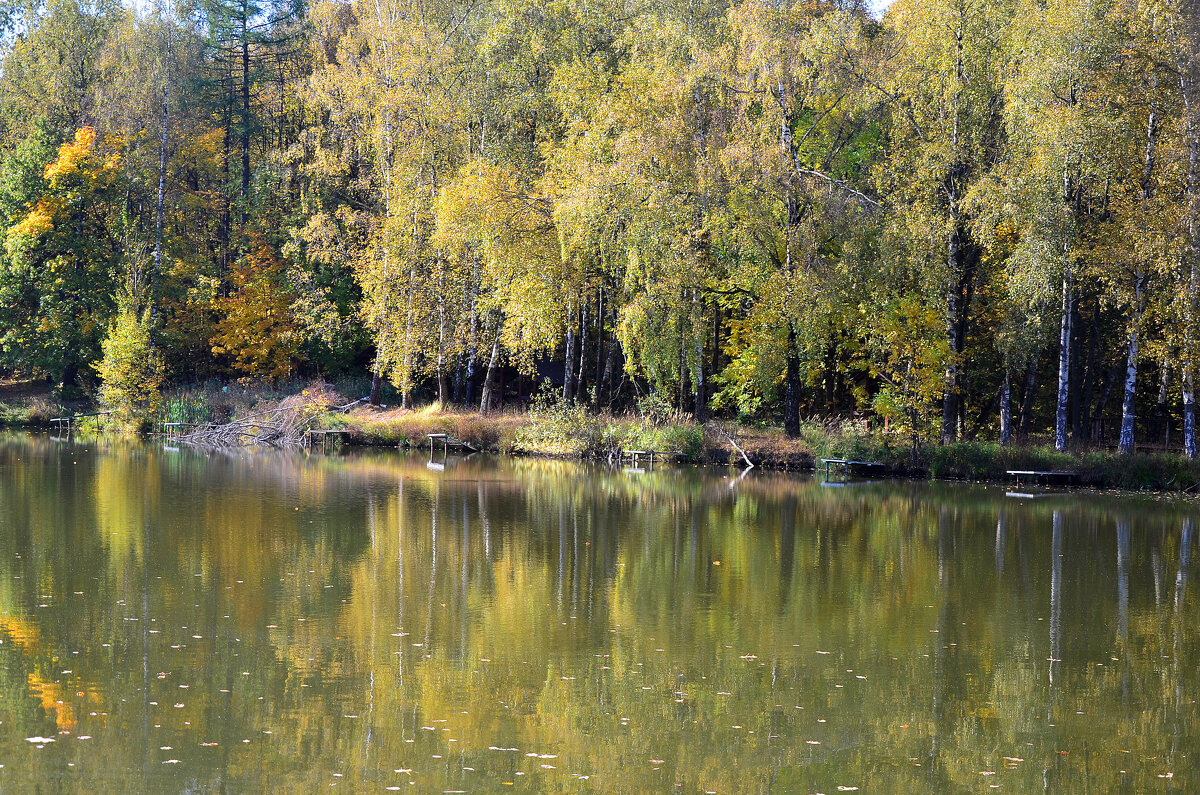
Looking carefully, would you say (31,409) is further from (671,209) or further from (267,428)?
(671,209)

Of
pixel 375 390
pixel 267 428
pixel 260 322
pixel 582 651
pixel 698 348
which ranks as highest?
pixel 260 322

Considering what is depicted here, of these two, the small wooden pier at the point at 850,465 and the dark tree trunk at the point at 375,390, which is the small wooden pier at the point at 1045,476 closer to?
the small wooden pier at the point at 850,465

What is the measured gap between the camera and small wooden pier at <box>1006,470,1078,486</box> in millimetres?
26734

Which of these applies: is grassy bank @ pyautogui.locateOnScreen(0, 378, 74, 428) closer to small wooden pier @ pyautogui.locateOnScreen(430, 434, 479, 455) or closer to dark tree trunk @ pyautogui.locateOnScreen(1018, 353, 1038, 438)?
small wooden pier @ pyautogui.locateOnScreen(430, 434, 479, 455)

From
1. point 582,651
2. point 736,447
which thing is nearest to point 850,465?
point 736,447

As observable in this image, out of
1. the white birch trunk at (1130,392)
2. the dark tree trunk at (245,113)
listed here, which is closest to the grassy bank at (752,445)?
the white birch trunk at (1130,392)

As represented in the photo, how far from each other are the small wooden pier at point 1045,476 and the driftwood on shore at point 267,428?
22.0 m

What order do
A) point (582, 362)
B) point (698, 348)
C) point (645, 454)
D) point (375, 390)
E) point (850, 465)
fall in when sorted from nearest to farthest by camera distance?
point (850, 465), point (698, 348), point (645, 454), point (582, 362), point (375, 390)

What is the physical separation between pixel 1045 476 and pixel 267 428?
24.2 meters

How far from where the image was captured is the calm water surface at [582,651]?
7.55 m

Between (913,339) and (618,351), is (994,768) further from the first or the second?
(618,351)

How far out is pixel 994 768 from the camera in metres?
7.73

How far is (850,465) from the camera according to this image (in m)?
30.1

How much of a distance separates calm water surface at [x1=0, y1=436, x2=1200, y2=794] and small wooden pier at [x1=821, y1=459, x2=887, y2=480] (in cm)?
868
